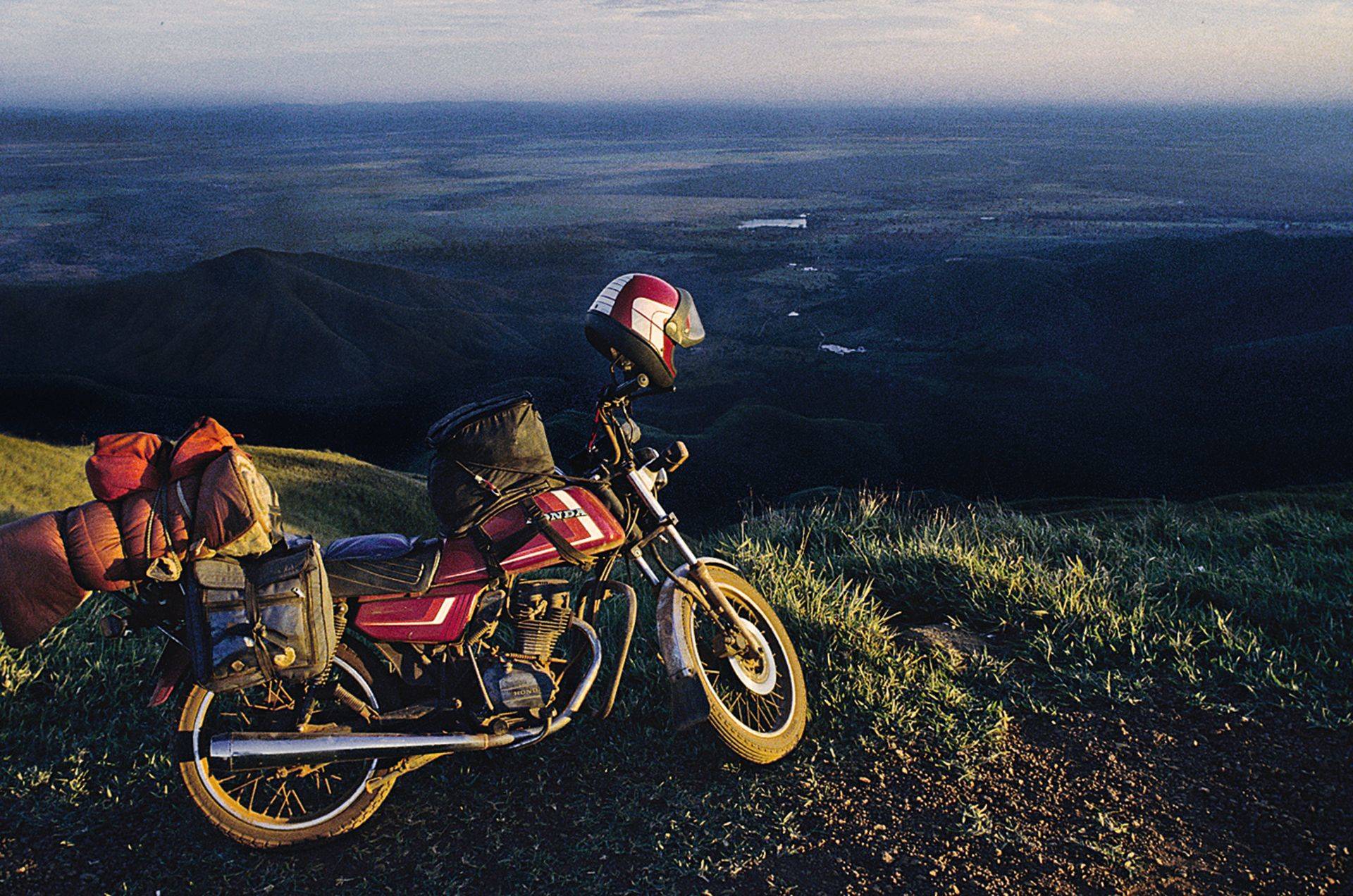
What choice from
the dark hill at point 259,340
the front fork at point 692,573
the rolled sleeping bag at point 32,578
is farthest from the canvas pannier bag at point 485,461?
the dark hill at point 259,340

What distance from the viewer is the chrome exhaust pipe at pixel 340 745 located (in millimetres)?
3496

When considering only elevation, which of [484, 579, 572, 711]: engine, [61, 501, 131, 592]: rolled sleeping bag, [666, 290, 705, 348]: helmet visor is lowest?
[484, 579, 572, 711]: engine

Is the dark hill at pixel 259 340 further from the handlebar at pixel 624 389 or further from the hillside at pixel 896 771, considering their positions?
the handlebar at pixel 624 389

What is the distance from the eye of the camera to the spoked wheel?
11.8ft

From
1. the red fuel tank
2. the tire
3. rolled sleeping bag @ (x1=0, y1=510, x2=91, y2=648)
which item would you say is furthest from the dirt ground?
rolled sleeping bag @ (x1=0, y1=510, x2=91, y2=648)

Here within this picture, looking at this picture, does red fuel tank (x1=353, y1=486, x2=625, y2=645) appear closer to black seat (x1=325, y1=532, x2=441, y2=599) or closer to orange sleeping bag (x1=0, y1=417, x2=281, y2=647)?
black seat (x1=325, y1=532, x2=441, y2=599)

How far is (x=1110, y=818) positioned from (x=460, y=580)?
8.99 feet

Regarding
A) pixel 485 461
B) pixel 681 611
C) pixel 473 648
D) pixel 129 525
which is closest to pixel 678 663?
pixel 681 611

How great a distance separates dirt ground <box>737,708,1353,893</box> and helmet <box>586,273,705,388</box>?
1.93 m

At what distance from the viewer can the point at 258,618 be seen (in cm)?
329

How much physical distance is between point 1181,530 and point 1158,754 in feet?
13.4

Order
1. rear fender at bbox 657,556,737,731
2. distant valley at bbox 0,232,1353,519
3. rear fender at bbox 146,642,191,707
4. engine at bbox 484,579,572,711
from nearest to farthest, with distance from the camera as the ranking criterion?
rear fender at bbox 146,642,191,707 → engine at bbox 484,579,572,711 → rear fender at bbox 657,556,737,731 → distant valley at bbox 0,232,1353,519

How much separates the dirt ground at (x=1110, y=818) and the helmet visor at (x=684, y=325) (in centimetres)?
197

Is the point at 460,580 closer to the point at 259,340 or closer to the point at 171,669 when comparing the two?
the point at 171,669
